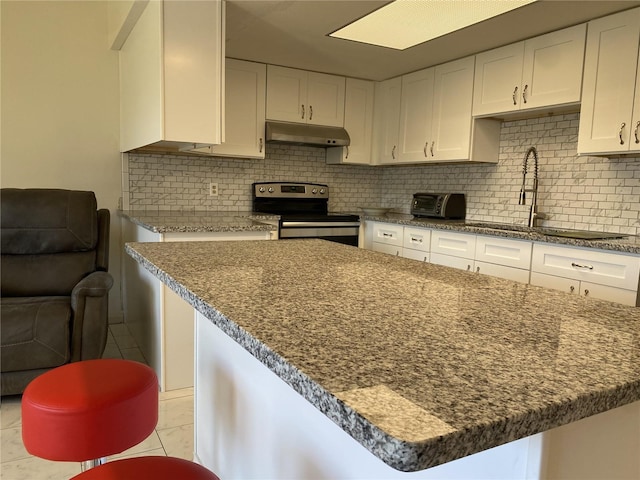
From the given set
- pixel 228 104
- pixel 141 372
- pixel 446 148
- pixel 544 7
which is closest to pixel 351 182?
pixel 446 148

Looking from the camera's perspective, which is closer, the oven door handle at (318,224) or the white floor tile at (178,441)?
the white floor tile at (178,441)

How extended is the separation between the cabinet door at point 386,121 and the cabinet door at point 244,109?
114 cm

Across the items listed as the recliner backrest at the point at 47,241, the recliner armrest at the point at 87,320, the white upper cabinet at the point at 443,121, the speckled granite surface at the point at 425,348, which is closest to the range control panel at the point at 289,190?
the white upper cabinet at the point at 443,121

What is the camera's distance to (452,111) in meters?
3.70

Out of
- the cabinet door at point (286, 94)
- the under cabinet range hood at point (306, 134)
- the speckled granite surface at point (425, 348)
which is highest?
the cabinet door at point (286, 94)

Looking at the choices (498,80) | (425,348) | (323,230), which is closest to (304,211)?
(323,230)

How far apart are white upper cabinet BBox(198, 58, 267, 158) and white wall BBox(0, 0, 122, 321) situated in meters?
0.85

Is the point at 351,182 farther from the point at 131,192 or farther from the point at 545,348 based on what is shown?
the point at 545,348

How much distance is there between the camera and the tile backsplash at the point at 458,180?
10.0ft

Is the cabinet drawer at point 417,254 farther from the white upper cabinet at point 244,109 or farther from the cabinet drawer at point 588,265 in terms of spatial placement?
the white upper cabinet at point 244,109

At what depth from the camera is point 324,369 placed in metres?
0.60

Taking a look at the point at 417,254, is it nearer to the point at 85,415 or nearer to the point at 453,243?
the point at 453,243

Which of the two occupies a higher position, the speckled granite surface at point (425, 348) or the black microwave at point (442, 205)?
the black microwave at point (442, 205)

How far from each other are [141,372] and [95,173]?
2.70 metres
